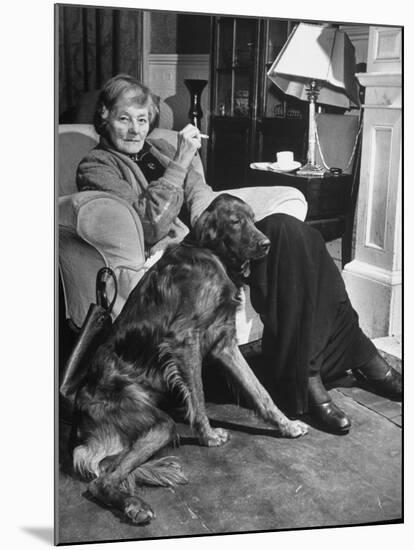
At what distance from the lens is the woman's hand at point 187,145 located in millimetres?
3154

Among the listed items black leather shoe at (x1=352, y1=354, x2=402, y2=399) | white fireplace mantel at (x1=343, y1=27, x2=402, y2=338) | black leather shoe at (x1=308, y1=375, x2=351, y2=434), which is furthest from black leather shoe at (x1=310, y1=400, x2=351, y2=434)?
white fireplace mantel at (x1=343, y1=27, x2=402, y2=338)

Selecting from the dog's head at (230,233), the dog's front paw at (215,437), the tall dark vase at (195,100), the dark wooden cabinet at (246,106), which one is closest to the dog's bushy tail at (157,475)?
the dog's front paw at (215,437)

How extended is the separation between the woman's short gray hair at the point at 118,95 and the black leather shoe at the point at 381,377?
1274 millimetres

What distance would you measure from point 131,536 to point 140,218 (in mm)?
1127

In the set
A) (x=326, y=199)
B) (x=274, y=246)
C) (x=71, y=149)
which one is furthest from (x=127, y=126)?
(x=326, y=199)

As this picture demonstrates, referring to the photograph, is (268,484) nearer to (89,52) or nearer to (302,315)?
(302,315)

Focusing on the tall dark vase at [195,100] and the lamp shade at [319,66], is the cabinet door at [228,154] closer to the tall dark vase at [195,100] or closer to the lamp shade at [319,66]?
the tall dark vase at [195,100]

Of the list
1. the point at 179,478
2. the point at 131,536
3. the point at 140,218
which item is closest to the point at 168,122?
the point at 140,218

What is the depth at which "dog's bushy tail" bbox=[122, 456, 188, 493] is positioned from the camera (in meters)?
3.16

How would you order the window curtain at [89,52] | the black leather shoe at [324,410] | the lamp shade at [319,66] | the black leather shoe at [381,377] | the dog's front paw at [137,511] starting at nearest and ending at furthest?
the window curtain at [89,52], the dog's front paw at [137,511], the lamp shade at [319,66], the black leather shoe at [324,410], the black leather shoe at [381,377]

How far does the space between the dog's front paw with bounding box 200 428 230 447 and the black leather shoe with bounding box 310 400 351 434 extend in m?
0.35

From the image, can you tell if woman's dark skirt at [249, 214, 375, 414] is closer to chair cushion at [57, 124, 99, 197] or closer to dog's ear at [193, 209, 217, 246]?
dog's ear at [193, 209, 217, 246]

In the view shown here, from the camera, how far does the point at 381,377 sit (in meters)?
3.46

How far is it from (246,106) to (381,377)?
115 cm
